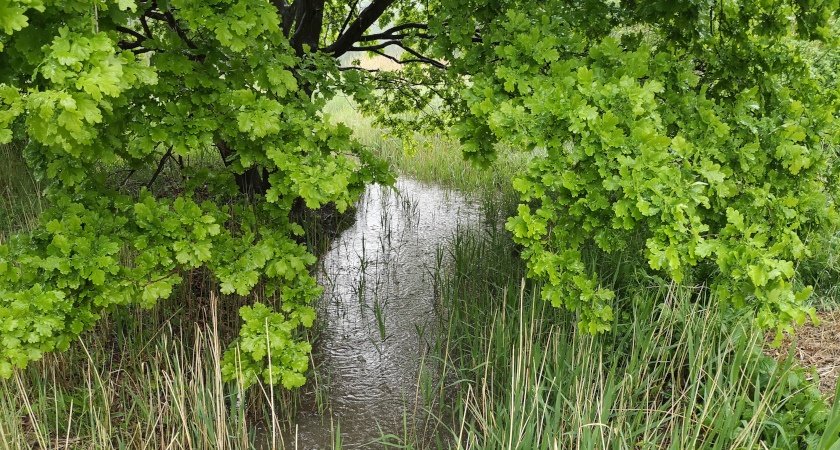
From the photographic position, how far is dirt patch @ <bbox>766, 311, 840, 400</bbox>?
9.62 feet

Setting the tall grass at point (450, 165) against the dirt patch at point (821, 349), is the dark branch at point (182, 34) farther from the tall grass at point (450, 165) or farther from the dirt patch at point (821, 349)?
the tall grass at point (450, 165)

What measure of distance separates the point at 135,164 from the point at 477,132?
5.54 feet

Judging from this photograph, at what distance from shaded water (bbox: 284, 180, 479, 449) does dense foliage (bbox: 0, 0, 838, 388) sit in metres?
0.80

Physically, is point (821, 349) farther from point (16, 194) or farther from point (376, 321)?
point (16, 194)

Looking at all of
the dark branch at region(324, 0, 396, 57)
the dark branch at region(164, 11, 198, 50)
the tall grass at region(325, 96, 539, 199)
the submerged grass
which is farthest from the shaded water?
the dark branch at region(324, 0, 396, 57)

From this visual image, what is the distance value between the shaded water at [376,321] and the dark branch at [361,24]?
6.35 ft

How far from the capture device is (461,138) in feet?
8.40

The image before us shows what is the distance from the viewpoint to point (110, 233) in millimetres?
2455

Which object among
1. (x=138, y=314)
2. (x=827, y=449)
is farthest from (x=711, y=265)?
(x=138, y=314)

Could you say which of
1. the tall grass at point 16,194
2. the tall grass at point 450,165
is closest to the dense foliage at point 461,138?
the tall grass at point 16,194

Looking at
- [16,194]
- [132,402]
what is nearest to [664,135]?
[132,402]

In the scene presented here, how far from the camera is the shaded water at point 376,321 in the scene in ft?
10.7

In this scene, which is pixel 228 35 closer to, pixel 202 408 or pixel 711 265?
pixel 202 408

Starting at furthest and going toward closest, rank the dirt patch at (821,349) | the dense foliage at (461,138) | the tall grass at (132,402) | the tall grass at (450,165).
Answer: the tall grass at (450,165), the dirt patch at (821,349), the tall grass at (132,402), the dense foliage at (461,138)
